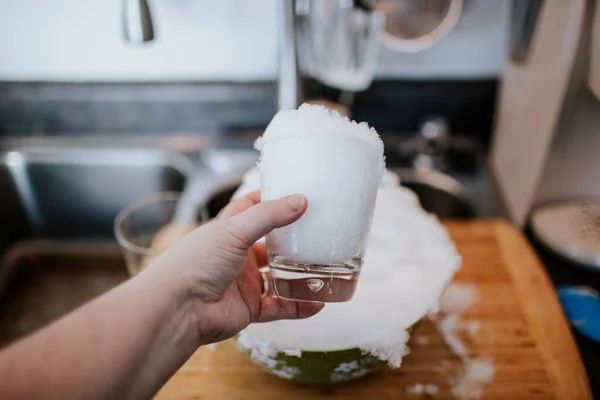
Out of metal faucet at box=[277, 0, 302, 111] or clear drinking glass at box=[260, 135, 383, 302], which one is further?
metal faucet at box=[277, 0, 302, 111]

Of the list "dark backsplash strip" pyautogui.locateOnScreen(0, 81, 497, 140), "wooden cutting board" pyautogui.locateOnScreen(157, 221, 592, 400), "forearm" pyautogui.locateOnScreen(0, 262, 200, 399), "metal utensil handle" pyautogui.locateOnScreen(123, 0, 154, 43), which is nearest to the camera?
"forearm" pyautogui.locateOnScreen(0, 262, 200, 399)

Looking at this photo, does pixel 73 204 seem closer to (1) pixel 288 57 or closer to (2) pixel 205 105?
(2) pixel 205 105

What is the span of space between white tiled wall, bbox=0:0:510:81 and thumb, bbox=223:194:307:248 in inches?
30.5

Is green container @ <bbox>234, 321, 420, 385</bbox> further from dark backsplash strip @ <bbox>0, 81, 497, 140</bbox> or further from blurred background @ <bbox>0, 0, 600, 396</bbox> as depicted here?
dark backsplash strip @ <bbox>0, 81, 497, 140</bbox>

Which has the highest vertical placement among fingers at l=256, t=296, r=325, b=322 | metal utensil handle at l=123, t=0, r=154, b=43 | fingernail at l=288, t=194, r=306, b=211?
metal utensil handle at l=123, t=0, r=154, b=43

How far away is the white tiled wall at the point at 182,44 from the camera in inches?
45.4

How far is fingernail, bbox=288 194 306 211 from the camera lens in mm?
464

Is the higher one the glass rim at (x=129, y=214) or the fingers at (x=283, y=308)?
the fingers at (x=283, y=308)

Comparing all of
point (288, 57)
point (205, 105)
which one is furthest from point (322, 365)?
point (205, 105)

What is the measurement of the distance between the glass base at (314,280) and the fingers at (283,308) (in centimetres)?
5

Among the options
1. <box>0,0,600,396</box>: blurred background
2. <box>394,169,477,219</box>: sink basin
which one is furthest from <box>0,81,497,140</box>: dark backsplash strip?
<box>394,169,477,219</box>: sink basin

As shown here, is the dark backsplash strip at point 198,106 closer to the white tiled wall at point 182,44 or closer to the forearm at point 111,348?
the white tiled wall at point 182,44

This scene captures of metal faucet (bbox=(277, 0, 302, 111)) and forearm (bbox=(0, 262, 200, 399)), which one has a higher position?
metal faucet (bbox=(277, 0, 302, 111))

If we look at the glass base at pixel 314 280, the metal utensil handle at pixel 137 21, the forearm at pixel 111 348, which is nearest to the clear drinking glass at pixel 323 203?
the glass base at pixel 314 280
